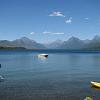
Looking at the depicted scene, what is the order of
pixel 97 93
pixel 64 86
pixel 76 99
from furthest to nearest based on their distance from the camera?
pixel 64 86, pixel 97 93, pixel 76 99

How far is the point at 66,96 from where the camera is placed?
40.8 meters

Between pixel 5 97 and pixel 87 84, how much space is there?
18.5m

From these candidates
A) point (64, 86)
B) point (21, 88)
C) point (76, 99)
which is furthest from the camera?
point (64, 86)

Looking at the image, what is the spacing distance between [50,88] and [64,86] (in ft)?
12.3

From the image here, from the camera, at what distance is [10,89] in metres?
45.7

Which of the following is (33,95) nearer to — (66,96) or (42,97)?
(42,97)

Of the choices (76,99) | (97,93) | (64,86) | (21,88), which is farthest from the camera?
(64,86)

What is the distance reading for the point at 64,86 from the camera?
49938 mm

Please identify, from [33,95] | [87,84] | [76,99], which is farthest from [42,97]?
[87,84]

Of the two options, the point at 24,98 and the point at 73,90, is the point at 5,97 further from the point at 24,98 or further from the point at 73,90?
the point at 73,90

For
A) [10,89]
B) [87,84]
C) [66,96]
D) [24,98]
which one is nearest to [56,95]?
[66,96]

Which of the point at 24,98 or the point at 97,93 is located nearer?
the point at 24,98

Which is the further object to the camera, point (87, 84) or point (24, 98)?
point (87, 84)

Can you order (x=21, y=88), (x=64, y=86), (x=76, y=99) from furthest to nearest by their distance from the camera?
(x=64, y=86), (x=21, y=88), (x=76, y=99)
